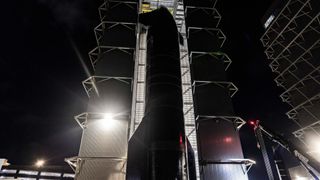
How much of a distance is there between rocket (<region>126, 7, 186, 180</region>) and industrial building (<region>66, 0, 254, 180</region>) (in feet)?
14.2

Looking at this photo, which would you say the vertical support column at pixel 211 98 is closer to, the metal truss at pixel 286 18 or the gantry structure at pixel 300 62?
the gantry structure at pixel 300 62

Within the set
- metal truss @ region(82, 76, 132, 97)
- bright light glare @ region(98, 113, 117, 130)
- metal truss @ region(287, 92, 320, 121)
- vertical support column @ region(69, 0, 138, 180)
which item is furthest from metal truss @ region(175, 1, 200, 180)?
metal truss @ region(287, 92, 320, 121)

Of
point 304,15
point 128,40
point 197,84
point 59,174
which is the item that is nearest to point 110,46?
point 128,40

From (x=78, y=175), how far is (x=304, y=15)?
2483 cm

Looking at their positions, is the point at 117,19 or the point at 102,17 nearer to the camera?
the point at 117,19

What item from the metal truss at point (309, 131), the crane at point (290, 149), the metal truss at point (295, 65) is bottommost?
the crane at point (290, 149)

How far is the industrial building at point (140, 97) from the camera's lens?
12.1 m

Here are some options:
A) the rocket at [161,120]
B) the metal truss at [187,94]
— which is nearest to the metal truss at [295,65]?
the metal truss at [187,94]

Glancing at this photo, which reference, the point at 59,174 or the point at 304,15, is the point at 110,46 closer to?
the point at 304,15

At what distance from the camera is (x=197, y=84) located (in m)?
15.2

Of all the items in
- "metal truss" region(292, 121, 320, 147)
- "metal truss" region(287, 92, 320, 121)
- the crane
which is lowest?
the crane

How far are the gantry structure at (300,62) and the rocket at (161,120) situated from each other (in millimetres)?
15911

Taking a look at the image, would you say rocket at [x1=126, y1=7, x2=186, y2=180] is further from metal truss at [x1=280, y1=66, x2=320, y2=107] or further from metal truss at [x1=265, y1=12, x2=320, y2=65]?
metal truss at [x1=265, y1=12, x2=320, y2=65]

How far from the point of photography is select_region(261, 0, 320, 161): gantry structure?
756 inches
